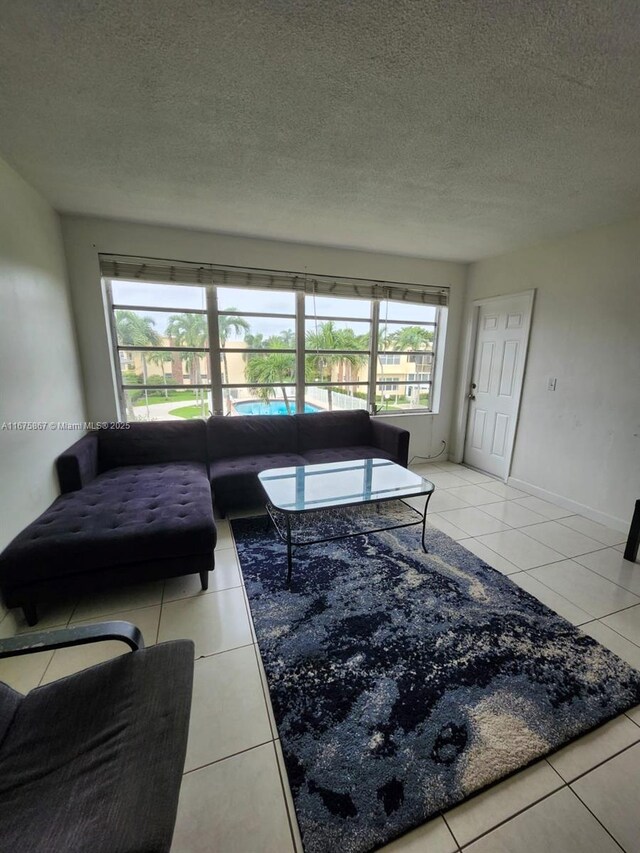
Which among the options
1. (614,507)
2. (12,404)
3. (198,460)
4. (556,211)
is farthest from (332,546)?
(556,211)

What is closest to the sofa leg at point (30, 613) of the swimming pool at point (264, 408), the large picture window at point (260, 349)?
the large picture window at point (260, 349)

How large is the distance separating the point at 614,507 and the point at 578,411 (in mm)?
833

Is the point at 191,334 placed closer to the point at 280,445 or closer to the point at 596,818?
the point at 280,445

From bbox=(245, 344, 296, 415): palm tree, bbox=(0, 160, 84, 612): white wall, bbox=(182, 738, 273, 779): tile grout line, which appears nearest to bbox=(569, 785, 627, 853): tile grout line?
bbox=(182, 738, 273, 779): tile grout line

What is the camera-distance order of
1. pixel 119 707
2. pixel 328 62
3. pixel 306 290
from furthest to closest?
1. pixel 306 290
2. pixel 328 62
3. pixel 119 707

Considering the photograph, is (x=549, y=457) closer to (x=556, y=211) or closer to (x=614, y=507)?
(x=614, y=507)

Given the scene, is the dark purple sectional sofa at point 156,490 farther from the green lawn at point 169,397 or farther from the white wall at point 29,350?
the green lawn at point 169,397

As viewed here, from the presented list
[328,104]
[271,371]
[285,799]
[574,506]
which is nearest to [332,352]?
[271,371]

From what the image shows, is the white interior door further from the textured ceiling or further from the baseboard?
the textured ceiling

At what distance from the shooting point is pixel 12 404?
6.26ft

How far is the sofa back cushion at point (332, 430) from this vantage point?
3555 mm

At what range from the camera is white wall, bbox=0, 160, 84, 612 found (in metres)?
1.86

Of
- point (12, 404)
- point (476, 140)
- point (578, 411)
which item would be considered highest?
point (476, 140)

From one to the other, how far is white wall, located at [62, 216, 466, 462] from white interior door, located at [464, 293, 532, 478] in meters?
0.98
